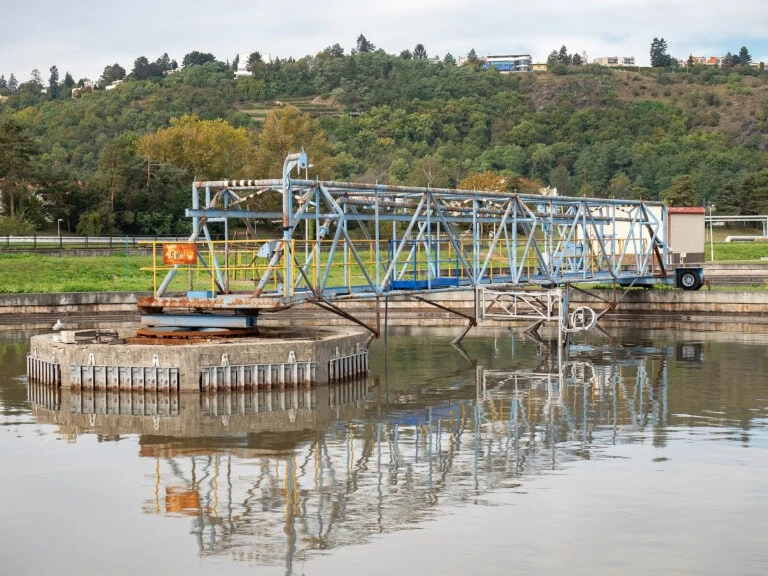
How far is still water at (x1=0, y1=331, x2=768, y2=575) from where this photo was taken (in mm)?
18922

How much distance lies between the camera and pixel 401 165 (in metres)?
144

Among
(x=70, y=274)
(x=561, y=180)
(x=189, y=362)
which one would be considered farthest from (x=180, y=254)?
(x=561, y=180)

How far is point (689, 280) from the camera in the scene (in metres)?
56.2

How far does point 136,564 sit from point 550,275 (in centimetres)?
3111

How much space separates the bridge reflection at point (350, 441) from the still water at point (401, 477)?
0.07m

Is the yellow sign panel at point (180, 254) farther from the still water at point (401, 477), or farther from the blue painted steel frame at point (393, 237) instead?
the still water at point (401, 477)

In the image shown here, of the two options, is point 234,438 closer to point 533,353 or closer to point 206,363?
point 206,363

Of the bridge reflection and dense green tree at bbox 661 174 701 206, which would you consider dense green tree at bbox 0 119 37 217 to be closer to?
dense green tree at bbox 661 174 701 206

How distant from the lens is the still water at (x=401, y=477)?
18922 mm

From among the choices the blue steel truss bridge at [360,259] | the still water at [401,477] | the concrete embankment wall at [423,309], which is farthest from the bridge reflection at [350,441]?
the concrete embankment wall at [423,309]

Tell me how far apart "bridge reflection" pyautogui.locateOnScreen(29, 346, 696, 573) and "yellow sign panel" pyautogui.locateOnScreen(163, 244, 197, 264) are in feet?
13.7

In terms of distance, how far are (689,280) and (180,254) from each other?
2854 cm

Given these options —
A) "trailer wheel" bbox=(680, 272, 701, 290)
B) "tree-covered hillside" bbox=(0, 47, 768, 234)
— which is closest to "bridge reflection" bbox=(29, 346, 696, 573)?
"trailer wheel" bbox=(680, 272, 701, 290)

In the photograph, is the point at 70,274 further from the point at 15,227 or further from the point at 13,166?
the point at 13,166
